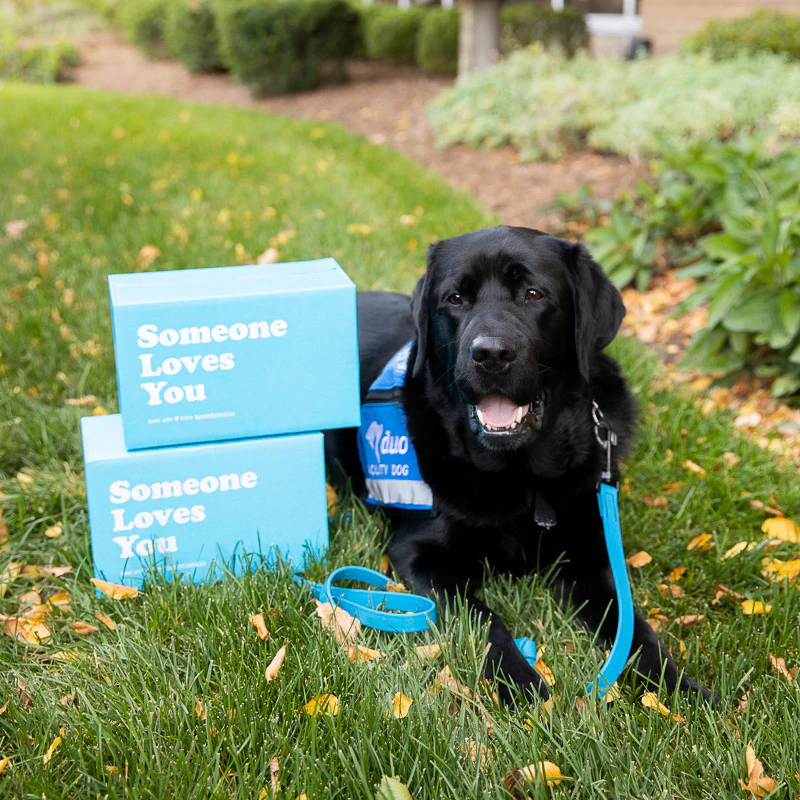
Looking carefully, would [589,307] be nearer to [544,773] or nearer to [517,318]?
[517,318]

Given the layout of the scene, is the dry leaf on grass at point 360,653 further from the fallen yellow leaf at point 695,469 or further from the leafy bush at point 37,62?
the leafy bush at point 37,62

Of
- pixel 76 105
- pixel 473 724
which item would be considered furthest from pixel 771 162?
pixel 76 105

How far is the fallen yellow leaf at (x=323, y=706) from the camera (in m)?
2.05

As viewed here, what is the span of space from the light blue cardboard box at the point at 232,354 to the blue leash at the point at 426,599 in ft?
1.72

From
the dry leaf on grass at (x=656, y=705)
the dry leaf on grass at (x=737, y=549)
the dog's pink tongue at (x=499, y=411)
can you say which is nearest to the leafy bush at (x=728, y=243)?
the dry leaf on grass at (x=737, y=549)

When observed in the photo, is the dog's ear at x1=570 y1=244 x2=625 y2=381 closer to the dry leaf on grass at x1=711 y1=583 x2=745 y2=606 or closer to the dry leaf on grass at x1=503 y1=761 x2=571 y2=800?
the dry leaf on grass at x1=711 y1=583 x2=745 y2=606

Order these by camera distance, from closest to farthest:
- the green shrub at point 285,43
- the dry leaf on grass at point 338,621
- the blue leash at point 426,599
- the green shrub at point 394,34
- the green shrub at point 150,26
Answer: the blue leash at point 426,599, the dry leaf on grass at point 338,621, the green shrub at point 285,43, the green shrub at point 394,34, the green shrub at point 150,26

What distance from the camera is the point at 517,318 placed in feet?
8.27

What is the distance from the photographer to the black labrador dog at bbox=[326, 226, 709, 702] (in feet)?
8.38

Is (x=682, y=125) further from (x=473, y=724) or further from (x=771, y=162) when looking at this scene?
(x=473, y=724)

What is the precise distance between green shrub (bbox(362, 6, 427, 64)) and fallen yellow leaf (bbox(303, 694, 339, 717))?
13.2 metres

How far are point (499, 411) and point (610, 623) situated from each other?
72cm

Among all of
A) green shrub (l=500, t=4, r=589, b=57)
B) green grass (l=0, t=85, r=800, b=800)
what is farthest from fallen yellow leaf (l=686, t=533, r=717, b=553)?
green shrub (l=500, t=4, r=589, b=57)

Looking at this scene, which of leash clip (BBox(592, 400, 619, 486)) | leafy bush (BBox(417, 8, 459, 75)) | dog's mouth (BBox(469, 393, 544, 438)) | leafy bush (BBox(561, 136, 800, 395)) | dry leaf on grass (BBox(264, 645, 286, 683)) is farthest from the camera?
leafy bush (BBox(417, 8, 459, 75))
